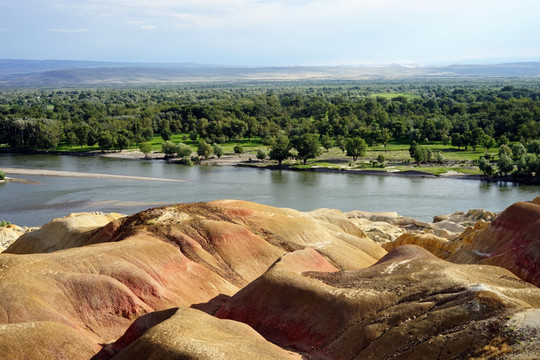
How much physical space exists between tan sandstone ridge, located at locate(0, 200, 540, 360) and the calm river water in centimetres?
4444

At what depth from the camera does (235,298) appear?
34.7 meters

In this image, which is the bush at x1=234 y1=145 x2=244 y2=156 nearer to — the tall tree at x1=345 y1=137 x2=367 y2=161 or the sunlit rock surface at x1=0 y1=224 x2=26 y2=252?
the tall tree at x1=345 y1=137 x2=367 y2=161

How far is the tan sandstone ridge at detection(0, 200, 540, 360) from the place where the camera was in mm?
24781

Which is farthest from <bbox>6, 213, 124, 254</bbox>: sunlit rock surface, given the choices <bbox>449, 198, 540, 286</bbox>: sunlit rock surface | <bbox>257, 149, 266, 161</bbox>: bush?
<bbox>257, 149, 266, 161</bbox>: bush

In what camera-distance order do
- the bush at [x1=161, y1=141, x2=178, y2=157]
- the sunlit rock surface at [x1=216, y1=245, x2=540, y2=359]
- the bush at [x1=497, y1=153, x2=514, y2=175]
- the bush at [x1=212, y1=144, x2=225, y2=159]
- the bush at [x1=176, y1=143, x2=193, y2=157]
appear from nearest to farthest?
the sunlit rock surface at [x1=216, y1=245, x2=540, y2=359], the bush at [x1=497, y1=153, x2=514, y2=175], the bush at [x1=176, y1=143, x2=193, y2=157], the bush at [x1=161, y1=141, x2=178, y2=157], the bush at [x1=212, y1=144, x2=225, y2=159]

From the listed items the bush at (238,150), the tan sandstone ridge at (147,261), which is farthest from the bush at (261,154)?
the tan sandstone ridge at (147,261)

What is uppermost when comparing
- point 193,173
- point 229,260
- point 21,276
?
point 21,276

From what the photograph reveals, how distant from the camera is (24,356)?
25.5 metres

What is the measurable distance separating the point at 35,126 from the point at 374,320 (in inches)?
5617

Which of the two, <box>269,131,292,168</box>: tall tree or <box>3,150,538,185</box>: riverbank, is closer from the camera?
<box>3,150,538,185</box>: riverbank

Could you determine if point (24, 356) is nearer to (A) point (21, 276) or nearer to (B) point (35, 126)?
(A) point (21, 276)

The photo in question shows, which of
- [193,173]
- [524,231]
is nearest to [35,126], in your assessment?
[193,173]

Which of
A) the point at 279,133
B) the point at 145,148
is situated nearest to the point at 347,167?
the point at 279,133

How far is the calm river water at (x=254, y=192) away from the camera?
3659 inches
